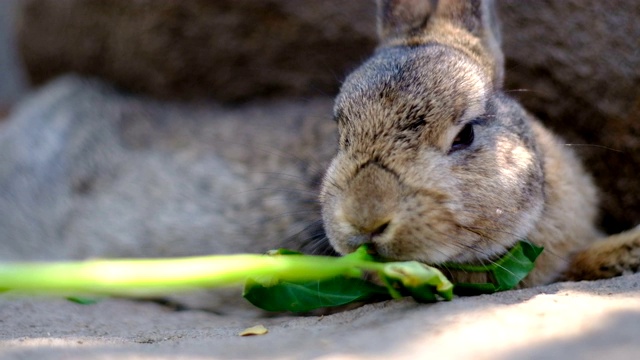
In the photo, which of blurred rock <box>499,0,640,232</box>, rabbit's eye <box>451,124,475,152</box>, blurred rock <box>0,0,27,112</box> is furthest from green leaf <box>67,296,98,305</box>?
blurred rock <box>0,0,27,112</box>

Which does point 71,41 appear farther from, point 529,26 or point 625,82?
point 625,82

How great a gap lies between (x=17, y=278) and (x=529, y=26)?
3.02 metres

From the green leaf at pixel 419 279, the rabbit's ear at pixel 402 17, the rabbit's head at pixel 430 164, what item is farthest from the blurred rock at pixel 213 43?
the green leaf at pixel 419 279

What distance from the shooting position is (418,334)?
7.29ft

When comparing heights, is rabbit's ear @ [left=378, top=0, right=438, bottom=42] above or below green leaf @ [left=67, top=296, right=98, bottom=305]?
above

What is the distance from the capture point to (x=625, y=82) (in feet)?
12.8

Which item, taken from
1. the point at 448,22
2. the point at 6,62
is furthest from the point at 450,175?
the point at 6,62

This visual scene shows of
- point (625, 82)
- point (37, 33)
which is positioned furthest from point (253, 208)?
point (37, 33)

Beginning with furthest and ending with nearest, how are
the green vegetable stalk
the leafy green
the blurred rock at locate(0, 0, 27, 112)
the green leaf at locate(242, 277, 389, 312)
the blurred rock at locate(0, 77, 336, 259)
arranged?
the blurred rock at locate(0, 0, 27, 112)
the blurred rock at locate(0, 77, 336, 259)
the green leaf at locate(242, 277, 389, 312)
the leafy green
the green vegetable stalk

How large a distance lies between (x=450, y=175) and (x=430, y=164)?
0.09 m

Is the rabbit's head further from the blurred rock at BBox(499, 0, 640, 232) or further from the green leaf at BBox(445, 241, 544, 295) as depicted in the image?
the blurred rock at BBox(499, 0, 640, 232)

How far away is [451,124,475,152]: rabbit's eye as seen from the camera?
117 inches

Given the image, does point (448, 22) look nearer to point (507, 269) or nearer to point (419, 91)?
point (419, 91)

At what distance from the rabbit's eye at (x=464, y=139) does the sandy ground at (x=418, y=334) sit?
1.99ft
